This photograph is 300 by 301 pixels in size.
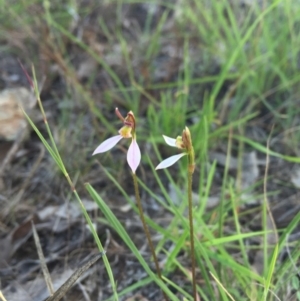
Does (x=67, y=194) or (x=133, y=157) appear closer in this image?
(x=133, y=157)

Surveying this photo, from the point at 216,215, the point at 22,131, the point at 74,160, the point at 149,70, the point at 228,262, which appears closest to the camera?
the point at 228,262

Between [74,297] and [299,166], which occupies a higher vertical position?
[74,297]

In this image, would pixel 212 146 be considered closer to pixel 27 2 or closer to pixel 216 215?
pixel 216 215

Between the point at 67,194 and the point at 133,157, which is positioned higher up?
the point at 133,157

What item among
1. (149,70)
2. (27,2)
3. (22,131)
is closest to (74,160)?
(22,131)

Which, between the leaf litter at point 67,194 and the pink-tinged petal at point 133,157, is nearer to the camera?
the pink-tinged petal at point 133,157

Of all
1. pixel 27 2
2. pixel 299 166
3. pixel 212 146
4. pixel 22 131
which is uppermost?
pixel 27 2

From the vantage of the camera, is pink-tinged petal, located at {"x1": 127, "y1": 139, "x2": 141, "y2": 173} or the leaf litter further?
the leaf litter

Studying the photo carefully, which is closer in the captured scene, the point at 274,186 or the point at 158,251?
the point at 158,251

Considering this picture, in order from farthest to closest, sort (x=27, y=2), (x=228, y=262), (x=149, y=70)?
(x=27, y=2) → (x=149, y=70) → (x=228, y=262)

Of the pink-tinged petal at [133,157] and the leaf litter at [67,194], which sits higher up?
the pink-tinged petal at [133,157]

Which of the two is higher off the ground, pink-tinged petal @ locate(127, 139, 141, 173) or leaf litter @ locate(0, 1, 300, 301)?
pink-tinged petal @ locate(127, 139, 141, 173)
